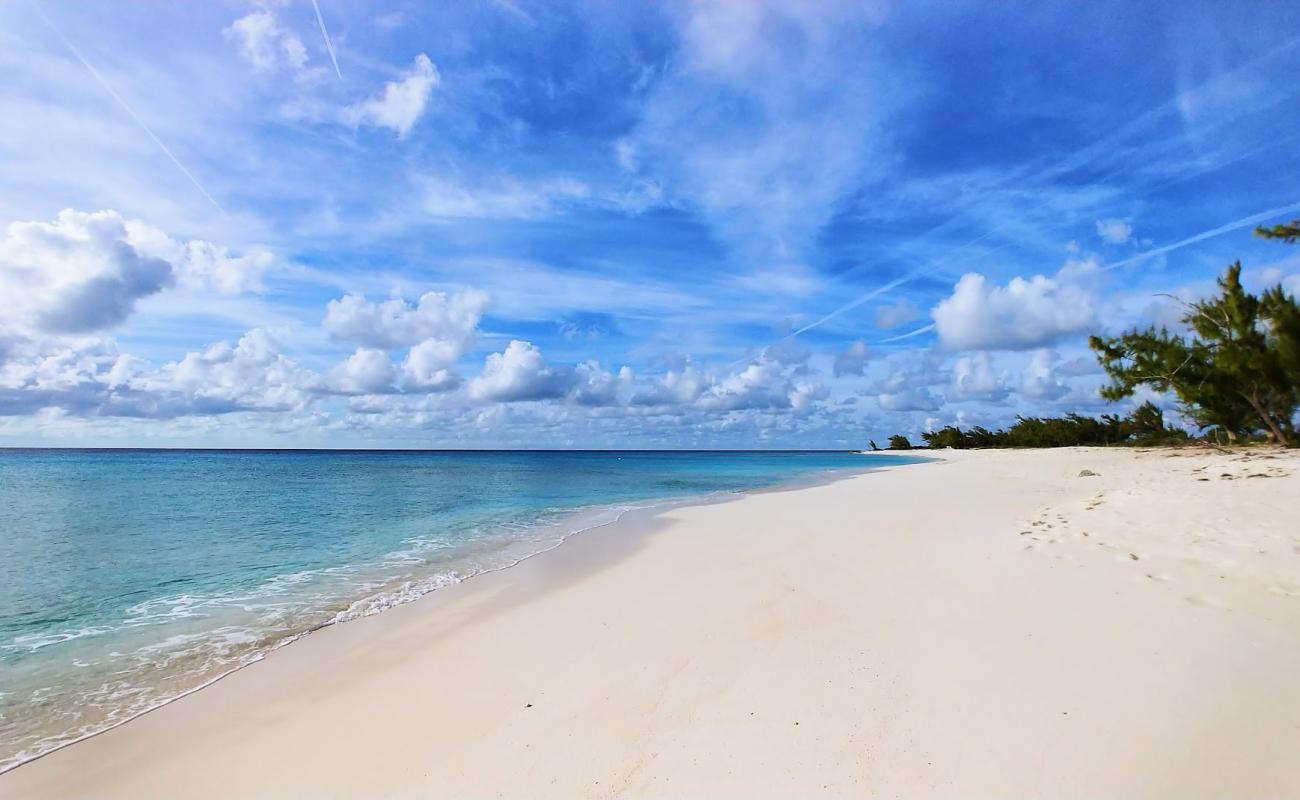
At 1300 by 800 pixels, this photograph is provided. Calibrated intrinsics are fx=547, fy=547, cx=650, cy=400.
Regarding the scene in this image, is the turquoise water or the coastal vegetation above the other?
the coastal vegetation

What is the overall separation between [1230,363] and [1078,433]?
1610 inches

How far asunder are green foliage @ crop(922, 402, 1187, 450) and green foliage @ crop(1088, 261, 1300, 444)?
566 inches

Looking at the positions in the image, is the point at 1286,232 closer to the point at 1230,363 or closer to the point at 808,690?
the point at 808,690

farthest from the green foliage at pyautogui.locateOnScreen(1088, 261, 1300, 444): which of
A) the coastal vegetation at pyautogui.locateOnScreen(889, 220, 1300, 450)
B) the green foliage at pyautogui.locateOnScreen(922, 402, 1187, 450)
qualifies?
the green foliage at pyautogui.locateOnScreen(922, 402, 1187, 450)

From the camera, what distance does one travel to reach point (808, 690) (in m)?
4.08

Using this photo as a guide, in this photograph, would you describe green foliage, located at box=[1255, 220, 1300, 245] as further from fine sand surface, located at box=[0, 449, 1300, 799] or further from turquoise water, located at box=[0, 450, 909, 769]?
turquoise water, located at box=[0, 450, 909, 769]

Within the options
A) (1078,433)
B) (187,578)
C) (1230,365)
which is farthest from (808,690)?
(1078,433)

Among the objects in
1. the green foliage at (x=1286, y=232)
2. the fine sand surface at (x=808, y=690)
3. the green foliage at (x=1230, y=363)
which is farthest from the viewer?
the green foliage at (x=1230, y=363)

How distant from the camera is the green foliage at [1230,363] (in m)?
19.4

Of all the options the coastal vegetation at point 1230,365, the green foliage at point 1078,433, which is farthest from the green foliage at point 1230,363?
the green foliage at point 1078,433

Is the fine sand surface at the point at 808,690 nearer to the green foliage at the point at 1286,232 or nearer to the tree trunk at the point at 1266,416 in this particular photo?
the green foliage at the point at 1286,232

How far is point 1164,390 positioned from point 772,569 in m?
25.0

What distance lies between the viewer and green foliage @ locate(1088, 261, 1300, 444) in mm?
19406

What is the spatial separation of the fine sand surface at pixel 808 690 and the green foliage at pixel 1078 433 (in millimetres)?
39920
